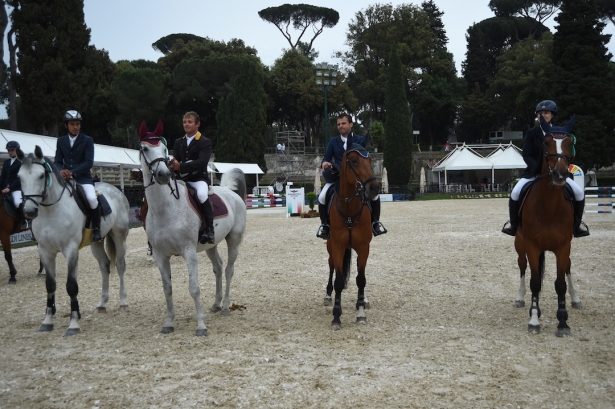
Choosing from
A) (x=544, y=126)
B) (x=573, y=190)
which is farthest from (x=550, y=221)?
(x=544, y=126)

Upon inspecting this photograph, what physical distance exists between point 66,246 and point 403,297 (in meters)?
5.08

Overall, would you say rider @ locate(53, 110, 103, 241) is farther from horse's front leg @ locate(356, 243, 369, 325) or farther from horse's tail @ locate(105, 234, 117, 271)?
horse's front leg @ locate(356, 243, 369, 325)

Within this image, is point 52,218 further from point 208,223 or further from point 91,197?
point 208,223

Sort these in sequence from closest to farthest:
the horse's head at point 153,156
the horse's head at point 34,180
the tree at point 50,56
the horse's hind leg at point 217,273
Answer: the horse's head at point 153,156
the horse's head at point 34,180
the horse's hind leg at point 217,273
the tree at point 50,56

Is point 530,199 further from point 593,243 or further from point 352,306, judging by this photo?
point 593,243

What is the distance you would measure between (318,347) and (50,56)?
118ft

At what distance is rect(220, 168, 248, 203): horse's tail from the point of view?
30.5 feet

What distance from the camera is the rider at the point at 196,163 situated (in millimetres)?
7117

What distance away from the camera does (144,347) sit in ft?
20.6

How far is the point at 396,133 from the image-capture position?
52031 mm

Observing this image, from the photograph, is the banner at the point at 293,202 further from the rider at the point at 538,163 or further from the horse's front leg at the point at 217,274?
the rider at the point at 538,163

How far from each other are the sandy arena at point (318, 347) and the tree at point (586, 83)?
1408 inches

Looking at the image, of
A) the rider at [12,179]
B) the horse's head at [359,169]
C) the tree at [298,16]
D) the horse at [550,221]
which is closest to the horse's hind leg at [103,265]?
the rider at [12,179]

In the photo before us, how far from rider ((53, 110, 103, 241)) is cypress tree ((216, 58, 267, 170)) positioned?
4485cm
